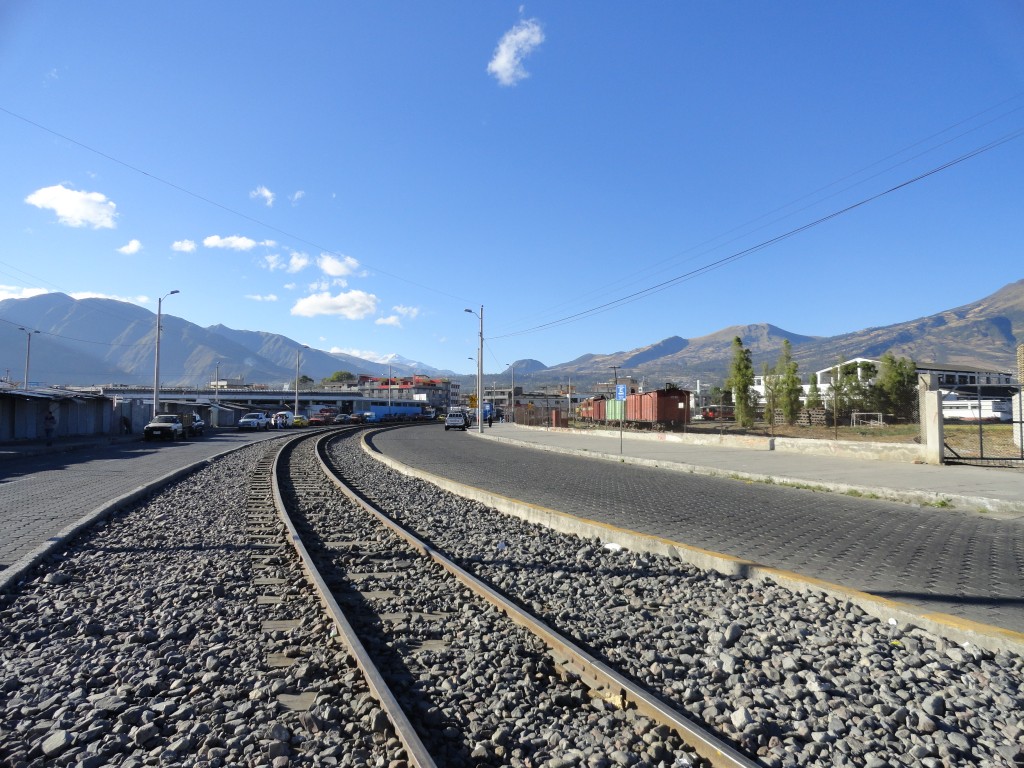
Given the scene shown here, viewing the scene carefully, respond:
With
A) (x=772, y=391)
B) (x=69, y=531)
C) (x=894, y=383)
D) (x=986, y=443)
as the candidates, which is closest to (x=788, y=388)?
(x=772, y=391)

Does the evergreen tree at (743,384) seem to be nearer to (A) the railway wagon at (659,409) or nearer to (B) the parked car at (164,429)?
(A) the railway wagon at (659,409)

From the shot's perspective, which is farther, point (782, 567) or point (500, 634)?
point (782, 567)

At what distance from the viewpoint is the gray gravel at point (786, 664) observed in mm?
3641

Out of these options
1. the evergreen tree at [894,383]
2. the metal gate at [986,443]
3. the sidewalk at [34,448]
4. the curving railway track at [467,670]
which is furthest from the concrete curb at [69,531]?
the evergreen tree at [894,383]

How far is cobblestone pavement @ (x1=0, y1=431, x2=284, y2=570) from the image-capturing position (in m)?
9.93

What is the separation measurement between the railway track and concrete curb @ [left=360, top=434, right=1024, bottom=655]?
265cm

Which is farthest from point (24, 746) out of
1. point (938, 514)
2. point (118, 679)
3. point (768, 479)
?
point (768, 479)

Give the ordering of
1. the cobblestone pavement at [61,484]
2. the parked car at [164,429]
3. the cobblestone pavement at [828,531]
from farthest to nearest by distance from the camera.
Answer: the parked car at [164,429]
the cobblestone pavement at [61,484]
the cobblestone pavement at [828,531]

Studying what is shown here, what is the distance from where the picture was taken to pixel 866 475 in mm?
16234

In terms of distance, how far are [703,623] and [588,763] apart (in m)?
2.60

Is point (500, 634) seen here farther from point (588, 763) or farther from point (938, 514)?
point (938, 514)

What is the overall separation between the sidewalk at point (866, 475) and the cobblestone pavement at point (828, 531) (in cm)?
56

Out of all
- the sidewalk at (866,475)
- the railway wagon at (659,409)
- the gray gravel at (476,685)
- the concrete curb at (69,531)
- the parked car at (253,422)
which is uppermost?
the railway wagon at (659,409)

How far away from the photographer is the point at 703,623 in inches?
225
